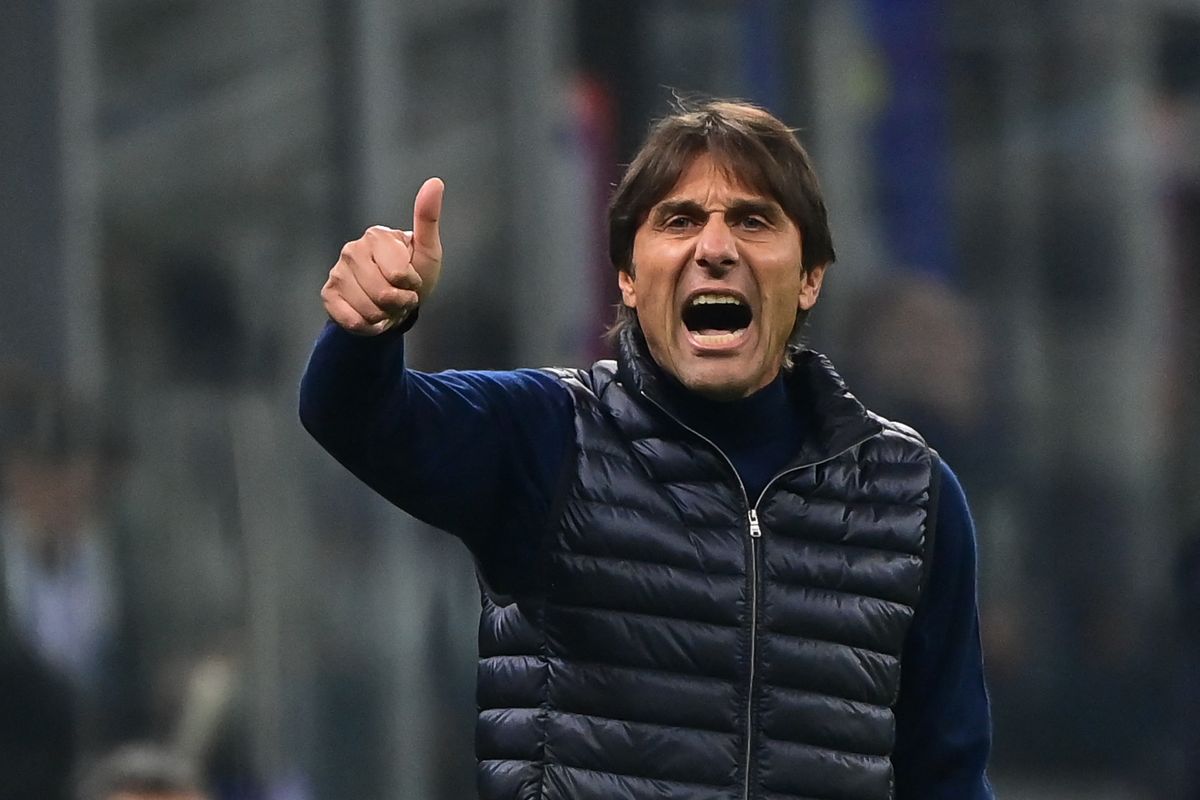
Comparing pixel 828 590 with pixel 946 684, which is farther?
pixel 946 684

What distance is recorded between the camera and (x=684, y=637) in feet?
8.86

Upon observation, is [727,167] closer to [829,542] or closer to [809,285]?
[809,285]

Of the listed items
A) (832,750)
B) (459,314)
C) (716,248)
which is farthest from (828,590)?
(459,314)

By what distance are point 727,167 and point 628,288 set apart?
0.60ft

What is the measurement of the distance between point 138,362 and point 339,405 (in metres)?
3.31

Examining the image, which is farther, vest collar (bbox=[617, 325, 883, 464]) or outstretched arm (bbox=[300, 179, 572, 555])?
vest collar (bbox=[617, 325, 883, 464])

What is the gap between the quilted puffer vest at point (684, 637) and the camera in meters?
2.68

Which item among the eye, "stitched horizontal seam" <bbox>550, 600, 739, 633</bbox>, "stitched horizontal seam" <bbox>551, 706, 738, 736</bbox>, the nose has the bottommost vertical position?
"stitched horizontal seam" <bbox>551, 706, 738, 736</bbox>

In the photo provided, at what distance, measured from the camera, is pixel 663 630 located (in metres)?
2.70

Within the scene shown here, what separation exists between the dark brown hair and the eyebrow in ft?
0.05

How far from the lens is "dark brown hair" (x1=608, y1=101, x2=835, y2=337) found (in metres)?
2.89

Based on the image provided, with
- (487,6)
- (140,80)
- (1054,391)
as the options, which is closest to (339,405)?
(140,80)

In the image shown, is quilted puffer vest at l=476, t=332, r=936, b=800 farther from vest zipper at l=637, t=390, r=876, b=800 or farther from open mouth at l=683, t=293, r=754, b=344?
open mouth at l=683, t=293, r=754, b=344

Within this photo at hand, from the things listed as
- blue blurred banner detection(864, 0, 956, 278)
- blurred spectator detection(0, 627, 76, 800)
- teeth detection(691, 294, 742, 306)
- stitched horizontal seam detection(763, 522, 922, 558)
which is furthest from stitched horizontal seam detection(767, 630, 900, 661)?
blue blurred banner detection(864, 0, 956, 278)
